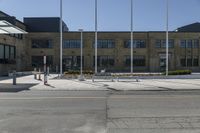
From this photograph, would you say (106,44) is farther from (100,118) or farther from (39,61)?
(100,118)

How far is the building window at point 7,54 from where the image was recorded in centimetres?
4922

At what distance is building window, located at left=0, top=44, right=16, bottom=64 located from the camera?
49219 millimetres

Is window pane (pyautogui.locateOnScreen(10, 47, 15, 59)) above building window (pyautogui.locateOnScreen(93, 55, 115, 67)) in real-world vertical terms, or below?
above

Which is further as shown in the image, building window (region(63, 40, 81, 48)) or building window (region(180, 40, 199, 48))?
building window (region(180, 40, 199, 48))

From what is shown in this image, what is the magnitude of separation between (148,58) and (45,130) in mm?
56549

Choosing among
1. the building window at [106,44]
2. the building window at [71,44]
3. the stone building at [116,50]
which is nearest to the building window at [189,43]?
the stone building at [116,50]

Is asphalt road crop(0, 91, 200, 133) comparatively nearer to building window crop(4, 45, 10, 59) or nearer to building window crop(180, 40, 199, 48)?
building window crop(4, 45, 10, 59)

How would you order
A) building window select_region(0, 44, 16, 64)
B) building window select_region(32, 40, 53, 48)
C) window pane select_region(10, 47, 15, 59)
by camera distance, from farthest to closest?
1. building window select_region(32, 40, 53, 48)
2. window pane select_region(10, 47, 15, 59)
3. building window select_region(0, 44, 16, 64)

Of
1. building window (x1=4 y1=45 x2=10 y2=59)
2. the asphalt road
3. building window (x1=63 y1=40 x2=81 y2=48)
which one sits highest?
building window (x1=63 y1=40 x2=81 y2=48)

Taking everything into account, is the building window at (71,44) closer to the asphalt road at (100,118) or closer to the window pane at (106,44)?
the window pane at (106,44)

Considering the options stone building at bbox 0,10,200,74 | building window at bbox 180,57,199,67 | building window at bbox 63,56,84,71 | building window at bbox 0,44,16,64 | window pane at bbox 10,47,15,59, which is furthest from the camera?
building window at bbox 180,57,199,67

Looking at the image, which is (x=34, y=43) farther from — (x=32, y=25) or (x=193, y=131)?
(x=193, y=131)

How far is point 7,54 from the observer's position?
52750 millimetres

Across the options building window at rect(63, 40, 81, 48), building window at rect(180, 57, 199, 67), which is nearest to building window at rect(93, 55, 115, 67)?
building window at rect(63, 40, 81, 48)
